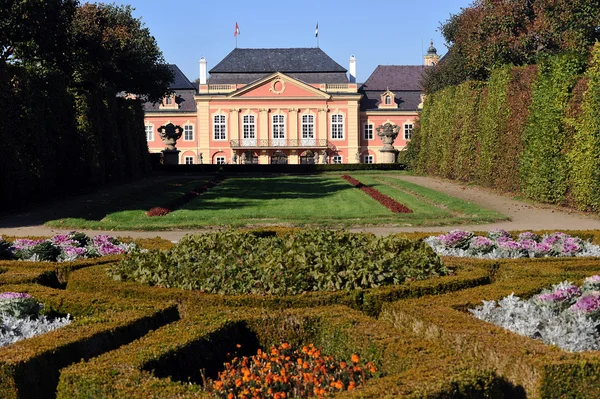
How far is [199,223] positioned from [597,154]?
8.44 meters

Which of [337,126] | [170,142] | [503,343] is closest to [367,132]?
[337,126]

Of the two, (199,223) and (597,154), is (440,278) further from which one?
(597,154)

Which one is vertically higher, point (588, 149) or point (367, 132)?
point (367, 132)

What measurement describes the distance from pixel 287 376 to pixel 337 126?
5140 centimetres

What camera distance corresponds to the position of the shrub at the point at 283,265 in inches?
215

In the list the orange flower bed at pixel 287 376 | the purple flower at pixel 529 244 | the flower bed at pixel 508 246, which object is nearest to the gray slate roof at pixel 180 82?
the flower bed at pixel 508 246

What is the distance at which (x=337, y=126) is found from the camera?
54.8m

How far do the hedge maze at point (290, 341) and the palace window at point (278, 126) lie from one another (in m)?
48.5

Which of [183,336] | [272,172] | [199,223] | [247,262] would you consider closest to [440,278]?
[247,262]

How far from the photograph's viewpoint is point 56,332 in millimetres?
4246

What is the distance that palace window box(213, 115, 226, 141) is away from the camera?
5419 cm

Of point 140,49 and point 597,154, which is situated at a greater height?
point 140,49

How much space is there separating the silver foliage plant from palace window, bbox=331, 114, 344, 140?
50.0m

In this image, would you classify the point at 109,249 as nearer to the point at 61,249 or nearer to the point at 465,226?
the point at 61,249
